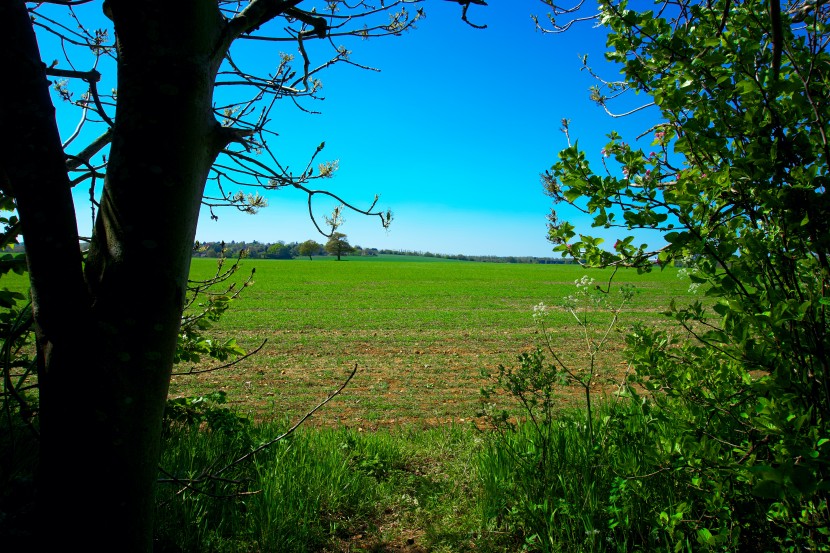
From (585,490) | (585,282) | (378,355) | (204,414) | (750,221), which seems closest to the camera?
(750,221)

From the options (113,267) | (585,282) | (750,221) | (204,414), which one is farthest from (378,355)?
(113,267)

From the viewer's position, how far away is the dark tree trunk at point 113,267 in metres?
1.17

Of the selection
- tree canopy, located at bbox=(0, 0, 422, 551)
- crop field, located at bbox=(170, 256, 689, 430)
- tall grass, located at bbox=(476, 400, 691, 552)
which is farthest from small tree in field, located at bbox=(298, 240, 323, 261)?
tall grass, located at bbox=(476, 400, 691, 552)

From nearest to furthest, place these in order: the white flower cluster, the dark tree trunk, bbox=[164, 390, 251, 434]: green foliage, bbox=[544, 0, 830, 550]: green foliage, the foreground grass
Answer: the dark tree trunk < bbox=[544, 0, 830, 550]: green foliage < the foreground grass < the white flower cluster < bbox=[164, 390, 251, 434]: green foliage

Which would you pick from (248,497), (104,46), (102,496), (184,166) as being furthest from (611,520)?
(104,46)

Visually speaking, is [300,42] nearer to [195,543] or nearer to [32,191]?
[32,191]

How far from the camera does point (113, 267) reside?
4.01ft

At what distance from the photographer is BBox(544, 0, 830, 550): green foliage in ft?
5.69

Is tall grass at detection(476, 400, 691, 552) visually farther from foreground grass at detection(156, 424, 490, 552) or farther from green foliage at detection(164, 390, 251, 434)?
green foliage at detection(164, 390, 251, 434)

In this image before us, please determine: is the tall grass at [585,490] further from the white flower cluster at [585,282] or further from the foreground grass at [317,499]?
the white flower cluster at [585,282]

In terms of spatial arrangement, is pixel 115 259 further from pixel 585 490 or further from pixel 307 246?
pixel 585 490

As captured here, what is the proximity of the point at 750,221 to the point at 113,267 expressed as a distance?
262 centimetres

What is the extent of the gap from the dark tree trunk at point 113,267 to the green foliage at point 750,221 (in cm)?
176

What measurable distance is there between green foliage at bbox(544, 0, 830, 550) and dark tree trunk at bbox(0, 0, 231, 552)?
1.76 m
